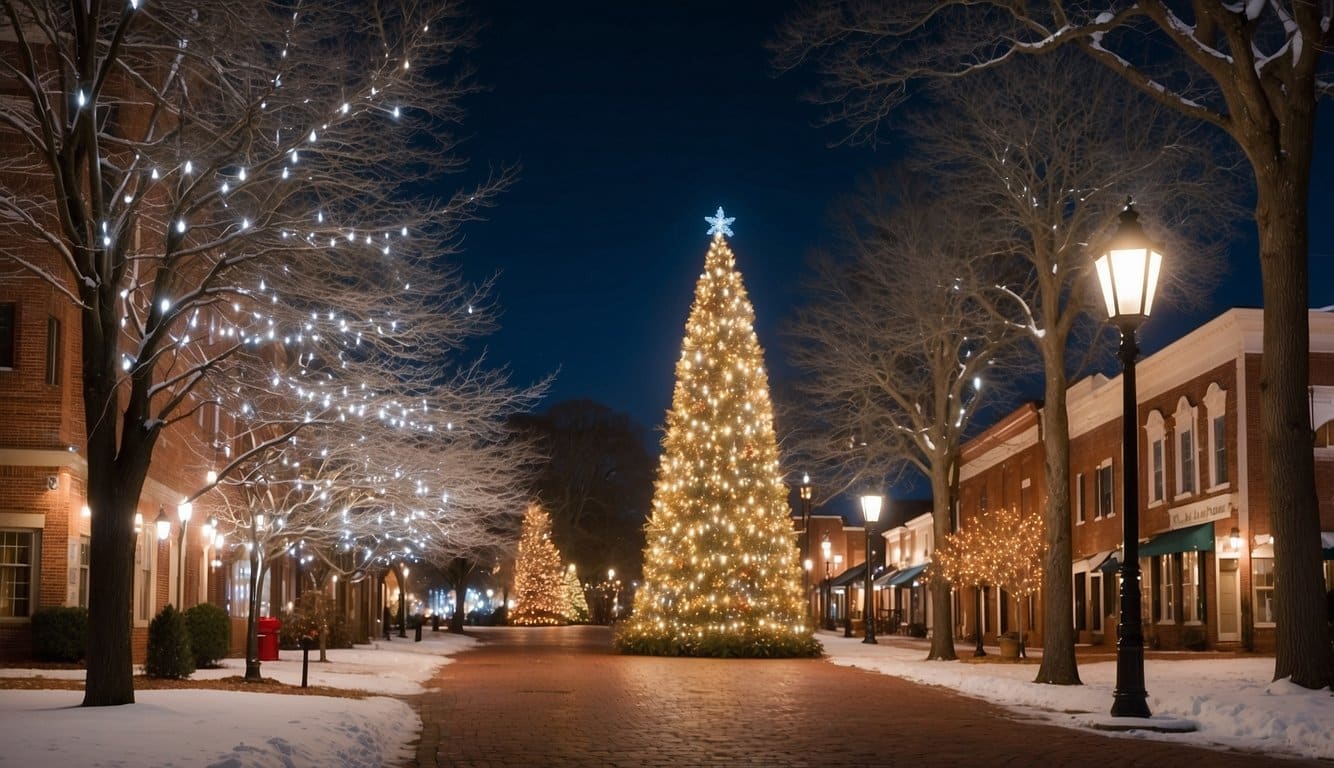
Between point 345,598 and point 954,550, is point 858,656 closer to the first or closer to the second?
point 954,550

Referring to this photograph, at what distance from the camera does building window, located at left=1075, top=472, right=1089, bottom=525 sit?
46.7m

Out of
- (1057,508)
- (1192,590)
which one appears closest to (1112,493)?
(1192,590)

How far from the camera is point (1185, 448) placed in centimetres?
3794

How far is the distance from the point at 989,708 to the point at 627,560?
2737 inches

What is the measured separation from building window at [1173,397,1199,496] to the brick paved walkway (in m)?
14.3

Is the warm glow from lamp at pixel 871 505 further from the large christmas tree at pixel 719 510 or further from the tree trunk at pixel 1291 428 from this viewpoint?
the tree trunk at pixel 1291 428

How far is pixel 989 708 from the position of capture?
19922 millimetres

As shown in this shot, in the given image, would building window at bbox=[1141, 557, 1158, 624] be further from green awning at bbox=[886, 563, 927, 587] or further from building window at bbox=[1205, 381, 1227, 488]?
green awning at bbox=[886, 563, 927, 587]

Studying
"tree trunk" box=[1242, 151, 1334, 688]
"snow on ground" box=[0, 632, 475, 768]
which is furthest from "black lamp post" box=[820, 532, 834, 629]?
"tree trunk" box=[1242, 151, 1334, 688]

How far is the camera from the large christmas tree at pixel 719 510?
3734cm

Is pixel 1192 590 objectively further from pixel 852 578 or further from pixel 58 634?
pixel 852 578

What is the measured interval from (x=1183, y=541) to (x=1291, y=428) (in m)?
20.8

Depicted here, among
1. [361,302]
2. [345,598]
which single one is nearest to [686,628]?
[345,598]

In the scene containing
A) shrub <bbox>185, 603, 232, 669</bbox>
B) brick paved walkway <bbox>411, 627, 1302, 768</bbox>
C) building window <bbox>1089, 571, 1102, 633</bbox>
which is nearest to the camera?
brick paved walkway <bbox>411, 627, 1302, 768</bbox>
